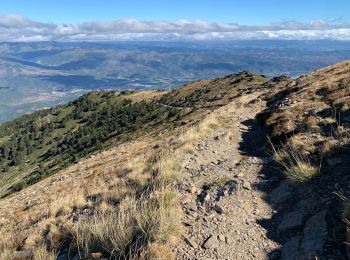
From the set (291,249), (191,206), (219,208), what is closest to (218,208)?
(219,208)

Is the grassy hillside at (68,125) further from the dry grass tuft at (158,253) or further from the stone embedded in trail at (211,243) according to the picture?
the dry grass tuft at (158,253)

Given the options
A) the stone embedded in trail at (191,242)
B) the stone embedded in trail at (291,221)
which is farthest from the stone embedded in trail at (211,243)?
the stone embedded in trail at (291,221)

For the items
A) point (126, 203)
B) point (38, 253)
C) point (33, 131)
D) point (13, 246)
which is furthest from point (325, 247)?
point (33, 131)

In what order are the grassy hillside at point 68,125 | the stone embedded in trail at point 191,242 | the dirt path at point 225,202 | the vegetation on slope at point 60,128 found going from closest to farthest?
the dirt path at point 225,202
the stone embedded in trail at point 191,242
the grassy hillside at point 68,125
the vegetation on slope at point 60,128

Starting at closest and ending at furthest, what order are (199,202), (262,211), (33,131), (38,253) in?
(38,253) < (262,211) < (199,202) < (33,131)

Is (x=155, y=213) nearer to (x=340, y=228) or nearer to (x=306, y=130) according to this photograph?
(x=340, y=228)

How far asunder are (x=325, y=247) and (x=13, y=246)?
815 cm

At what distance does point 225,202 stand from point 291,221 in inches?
74.2

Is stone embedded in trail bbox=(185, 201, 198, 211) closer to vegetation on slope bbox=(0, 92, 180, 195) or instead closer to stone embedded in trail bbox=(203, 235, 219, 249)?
stone embedded in trail bbox=(203, 235, 219, 249)

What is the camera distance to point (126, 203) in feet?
34.1

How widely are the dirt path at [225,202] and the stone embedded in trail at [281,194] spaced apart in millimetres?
277

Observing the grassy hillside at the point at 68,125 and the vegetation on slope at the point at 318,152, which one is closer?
the vegetation on slope at the point at 318,152

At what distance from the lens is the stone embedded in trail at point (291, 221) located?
8669 mm

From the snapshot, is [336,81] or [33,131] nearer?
[336,81]
